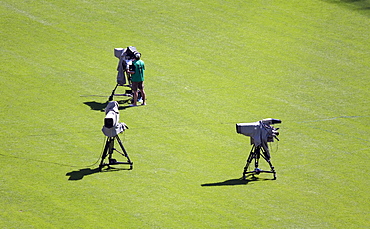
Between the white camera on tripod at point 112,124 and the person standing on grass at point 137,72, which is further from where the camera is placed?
the person standing on grass at point 137,72

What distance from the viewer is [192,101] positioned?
2805cm

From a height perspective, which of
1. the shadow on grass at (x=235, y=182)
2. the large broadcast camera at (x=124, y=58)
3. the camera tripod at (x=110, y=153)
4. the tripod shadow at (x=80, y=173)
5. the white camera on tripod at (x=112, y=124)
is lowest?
the tripod shadow at (x=80, y=173)

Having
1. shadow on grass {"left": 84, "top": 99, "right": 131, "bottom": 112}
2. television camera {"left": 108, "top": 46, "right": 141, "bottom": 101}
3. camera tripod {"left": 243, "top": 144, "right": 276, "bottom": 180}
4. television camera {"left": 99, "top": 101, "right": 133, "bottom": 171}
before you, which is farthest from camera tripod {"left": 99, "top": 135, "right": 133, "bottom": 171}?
television camera {"left": 108, "top": 46, "right": 141, "bottom": 101}

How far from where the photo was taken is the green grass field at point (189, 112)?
1906cm

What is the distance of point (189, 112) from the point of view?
1057 inches

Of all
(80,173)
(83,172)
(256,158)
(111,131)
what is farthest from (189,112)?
(80,173)

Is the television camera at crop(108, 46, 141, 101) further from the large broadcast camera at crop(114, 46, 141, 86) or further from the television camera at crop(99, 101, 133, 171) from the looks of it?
the television camera at crop(99, 101, 133, 171)

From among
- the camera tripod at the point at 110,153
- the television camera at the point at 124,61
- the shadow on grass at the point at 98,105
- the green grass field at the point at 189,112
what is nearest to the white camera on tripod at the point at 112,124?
the camera tripod at the point at 110,153

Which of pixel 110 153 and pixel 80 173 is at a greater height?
pixel 110 153

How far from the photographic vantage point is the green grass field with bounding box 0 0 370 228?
19.1 m

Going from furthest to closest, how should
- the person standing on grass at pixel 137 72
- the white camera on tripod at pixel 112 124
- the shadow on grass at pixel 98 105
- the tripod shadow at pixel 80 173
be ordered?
the shadow on grass at pixel 98 105
the person standing on grass at pixel 137 72
the tripod shadow at pixel 80 173
the white camera on tripod at pixel 112 124

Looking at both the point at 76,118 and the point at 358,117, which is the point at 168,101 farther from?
the point at 358,117

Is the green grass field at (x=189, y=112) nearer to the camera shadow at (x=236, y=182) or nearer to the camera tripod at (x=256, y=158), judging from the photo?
the camera shadow at (x=236, y=182)

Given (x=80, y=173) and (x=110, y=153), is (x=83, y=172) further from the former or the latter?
(x=110, y=153)
